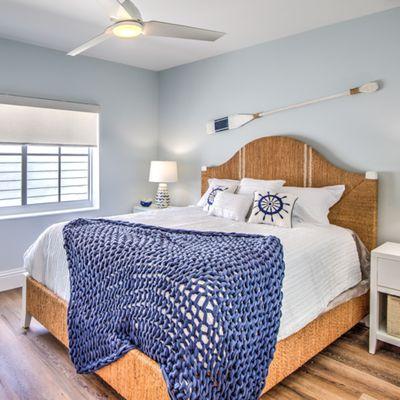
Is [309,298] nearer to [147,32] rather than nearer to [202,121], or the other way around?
[147,32]

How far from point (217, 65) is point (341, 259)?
103 inches

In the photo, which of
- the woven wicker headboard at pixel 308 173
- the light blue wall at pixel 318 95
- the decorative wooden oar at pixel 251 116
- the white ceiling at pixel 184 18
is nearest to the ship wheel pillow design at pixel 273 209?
the woven wicker headboard at pixel 308 173

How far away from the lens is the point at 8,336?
2631mm

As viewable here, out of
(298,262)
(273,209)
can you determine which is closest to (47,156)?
(273,209)

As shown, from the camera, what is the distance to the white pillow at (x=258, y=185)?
127 inches

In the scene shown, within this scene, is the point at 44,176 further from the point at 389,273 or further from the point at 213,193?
the point at 389,273

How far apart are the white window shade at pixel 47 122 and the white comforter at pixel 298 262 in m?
1.50

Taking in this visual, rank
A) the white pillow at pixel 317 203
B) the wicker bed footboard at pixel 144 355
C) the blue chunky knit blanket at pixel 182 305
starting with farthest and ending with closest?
the white pillow at pixel 317 203 → the wicker bed footboard at pixel 144 355 → the blue chunky knit blanket at pixel 182 305

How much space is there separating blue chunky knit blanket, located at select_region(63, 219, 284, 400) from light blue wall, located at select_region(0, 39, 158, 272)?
180 centimetres

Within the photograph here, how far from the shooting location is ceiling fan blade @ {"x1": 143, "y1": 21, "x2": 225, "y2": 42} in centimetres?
220

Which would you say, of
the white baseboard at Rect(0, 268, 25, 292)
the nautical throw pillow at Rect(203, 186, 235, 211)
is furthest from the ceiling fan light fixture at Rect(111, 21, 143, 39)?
the white baseboard at Rect(0, 268, 25, 292)

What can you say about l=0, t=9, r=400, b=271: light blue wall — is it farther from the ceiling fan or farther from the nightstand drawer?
the ceiling fan

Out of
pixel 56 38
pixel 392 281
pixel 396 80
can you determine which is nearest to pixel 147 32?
pixel 56 38

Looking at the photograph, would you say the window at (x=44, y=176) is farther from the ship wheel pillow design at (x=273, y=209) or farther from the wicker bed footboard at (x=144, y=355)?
the ship wheel pillow design at (x=273, y=209)
